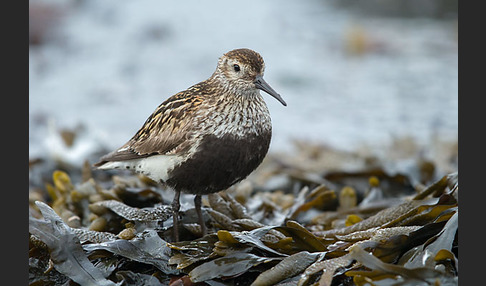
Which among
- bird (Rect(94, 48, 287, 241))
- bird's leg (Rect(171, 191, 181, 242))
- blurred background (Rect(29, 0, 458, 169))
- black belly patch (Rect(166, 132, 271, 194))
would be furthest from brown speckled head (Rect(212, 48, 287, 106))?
blurred background (Rect(29, 0, 458, 169))

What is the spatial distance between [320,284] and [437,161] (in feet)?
11.5

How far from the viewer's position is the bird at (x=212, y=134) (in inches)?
125

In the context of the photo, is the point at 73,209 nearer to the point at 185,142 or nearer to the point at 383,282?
the point at 185,142

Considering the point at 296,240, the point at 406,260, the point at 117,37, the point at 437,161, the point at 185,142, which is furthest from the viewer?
the point at 117,37

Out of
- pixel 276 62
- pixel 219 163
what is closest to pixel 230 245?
pixel 219 163

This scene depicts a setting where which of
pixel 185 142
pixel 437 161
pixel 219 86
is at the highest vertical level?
pixel 219 86

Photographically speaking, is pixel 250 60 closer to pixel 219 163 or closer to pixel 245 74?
pixel 245 74

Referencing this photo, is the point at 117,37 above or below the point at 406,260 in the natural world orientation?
above

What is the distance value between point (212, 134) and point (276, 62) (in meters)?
6.02

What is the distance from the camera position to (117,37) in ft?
32.0

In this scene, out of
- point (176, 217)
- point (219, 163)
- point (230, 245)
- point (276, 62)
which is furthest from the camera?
point (276, 62)

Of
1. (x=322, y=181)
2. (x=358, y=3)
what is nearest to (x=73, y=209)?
(x=322, y=181)

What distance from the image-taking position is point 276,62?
356 inches

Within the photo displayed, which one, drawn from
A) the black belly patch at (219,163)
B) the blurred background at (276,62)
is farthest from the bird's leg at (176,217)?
the blurred background at (276,62)
